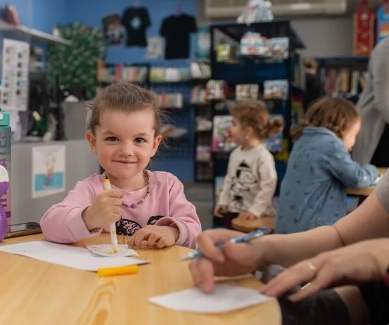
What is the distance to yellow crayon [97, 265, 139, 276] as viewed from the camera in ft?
3.14

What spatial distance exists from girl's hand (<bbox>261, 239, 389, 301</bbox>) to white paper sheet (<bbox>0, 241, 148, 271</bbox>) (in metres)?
0.32

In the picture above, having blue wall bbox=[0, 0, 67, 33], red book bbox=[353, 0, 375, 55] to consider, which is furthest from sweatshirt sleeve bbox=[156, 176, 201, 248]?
red book bbox=[353, 0, 375, 55]

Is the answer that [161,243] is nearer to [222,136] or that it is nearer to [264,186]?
[264,186]

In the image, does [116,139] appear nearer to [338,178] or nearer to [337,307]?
[337,307]

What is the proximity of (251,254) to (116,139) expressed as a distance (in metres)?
0.62

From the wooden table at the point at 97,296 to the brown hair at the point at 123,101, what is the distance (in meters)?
0.46

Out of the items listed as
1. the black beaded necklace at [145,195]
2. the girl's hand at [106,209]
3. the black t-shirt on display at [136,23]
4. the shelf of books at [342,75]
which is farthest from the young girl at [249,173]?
the black t-shirt on display at [136,23]

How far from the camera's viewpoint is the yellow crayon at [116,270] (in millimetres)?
958

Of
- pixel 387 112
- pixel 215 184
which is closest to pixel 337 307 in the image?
pixel 387 112

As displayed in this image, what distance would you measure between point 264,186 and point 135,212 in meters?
2.08

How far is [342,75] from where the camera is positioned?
22.5 feet

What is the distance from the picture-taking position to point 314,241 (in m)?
1.07

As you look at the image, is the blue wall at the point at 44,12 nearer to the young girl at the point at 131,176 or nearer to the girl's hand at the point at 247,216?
Result: the girl's hand at the point at 247,216

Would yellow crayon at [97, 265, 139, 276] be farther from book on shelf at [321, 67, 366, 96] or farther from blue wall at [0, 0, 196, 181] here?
blue wall at [0, 0, 196, 181]
